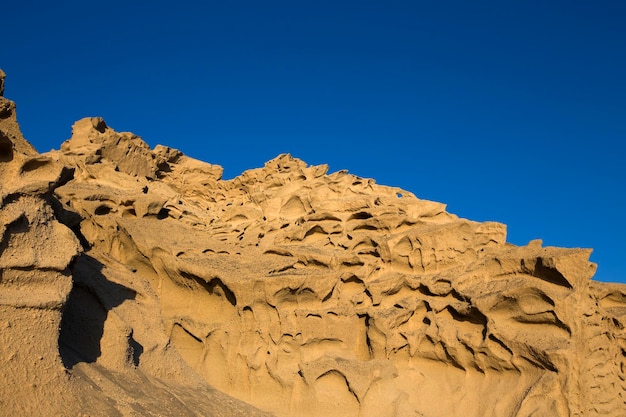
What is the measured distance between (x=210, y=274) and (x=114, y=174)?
19.7ft

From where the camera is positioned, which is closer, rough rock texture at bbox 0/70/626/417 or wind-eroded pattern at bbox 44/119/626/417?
rough rock texture at bbox 0/70/626/417

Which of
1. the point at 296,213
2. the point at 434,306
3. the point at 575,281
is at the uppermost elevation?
the point at 296,213

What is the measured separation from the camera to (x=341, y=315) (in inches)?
472

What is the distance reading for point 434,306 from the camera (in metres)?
12.2

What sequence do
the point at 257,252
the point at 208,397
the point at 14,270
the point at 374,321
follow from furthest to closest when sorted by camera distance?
the point at 257,252 < the point at 374,321 < the point at 208,397 < the point at 14,270

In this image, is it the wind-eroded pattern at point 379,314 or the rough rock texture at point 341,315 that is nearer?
the rough rock texture at point 341,315

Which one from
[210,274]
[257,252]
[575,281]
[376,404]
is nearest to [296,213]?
[257,252]

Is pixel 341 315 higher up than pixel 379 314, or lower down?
lower down

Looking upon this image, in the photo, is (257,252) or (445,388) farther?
(257,252)

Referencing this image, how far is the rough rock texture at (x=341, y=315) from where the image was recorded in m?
9.23

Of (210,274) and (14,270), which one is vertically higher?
(210,274)

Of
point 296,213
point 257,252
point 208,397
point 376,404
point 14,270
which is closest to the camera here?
point 14,270

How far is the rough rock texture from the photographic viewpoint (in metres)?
9.23

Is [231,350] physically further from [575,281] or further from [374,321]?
[575,281]
